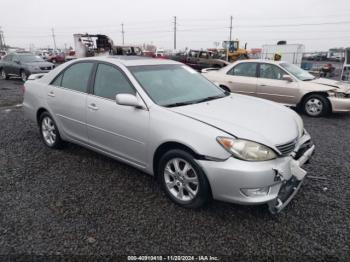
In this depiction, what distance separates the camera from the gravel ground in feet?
7.88

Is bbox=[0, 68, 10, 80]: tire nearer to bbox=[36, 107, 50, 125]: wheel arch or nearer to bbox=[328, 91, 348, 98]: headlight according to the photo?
bbox=[36, 107, 50, 125]: wheel arch

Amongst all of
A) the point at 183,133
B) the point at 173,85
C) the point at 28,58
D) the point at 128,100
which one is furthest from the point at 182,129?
the point at 28,58

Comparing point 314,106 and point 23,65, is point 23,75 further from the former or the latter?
point 314,106

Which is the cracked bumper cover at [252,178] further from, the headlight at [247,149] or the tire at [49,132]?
the tire at [49,132]

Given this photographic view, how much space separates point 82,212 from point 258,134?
6.42 feet

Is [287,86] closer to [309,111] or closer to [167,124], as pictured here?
[309,111]

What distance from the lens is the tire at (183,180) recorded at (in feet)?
8.93

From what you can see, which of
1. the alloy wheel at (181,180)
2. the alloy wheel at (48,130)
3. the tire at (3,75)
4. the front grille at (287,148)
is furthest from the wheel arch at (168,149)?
the tire at (3,75)

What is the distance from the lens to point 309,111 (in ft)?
23.9

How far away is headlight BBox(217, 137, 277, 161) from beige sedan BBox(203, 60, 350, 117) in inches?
209

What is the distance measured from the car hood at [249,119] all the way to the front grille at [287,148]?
0.13ft

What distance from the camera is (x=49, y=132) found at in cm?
455

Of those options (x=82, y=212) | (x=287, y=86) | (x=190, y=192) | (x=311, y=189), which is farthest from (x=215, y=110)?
(x=287, y=86)

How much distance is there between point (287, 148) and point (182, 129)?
1.04 metres
